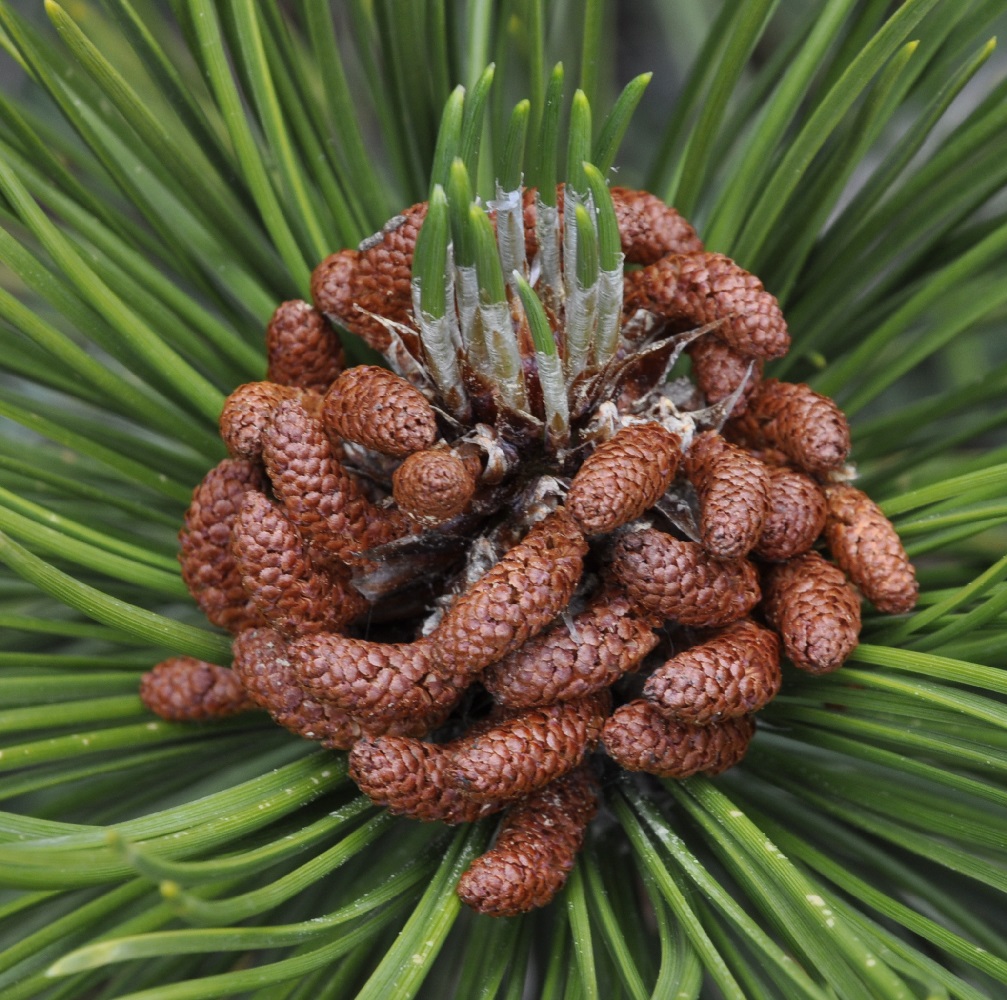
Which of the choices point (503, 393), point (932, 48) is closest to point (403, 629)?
point (503, 393)

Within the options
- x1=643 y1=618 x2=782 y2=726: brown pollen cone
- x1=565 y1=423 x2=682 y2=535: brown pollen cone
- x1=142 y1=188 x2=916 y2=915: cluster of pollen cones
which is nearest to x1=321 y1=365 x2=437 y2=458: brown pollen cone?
x1=142 y1=188 x2=916 y2=915: cluster of pollen cones

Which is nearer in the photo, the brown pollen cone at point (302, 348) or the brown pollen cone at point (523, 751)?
the brown pollen cone at point (523, 751)

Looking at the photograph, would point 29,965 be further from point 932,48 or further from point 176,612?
point 932,48

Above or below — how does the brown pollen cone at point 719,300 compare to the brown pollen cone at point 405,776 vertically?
above

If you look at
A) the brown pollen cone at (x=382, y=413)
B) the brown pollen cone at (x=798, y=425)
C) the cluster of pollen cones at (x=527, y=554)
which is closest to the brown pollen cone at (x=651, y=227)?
the cluster of pollen cones at (x=527, y=554)

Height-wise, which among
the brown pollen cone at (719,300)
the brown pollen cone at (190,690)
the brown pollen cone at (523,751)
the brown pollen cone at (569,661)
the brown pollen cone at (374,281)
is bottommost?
the brown pollen cone at (190,690)

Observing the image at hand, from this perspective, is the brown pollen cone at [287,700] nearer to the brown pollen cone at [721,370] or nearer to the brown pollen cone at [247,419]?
the brown pollen cone at [247,419]

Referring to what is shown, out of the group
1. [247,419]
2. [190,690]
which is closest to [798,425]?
[247,419]

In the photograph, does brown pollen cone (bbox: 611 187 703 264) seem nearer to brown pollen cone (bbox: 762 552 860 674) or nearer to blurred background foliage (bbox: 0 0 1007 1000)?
blurred background foliage (bbox: 0 0 1007 1000)
